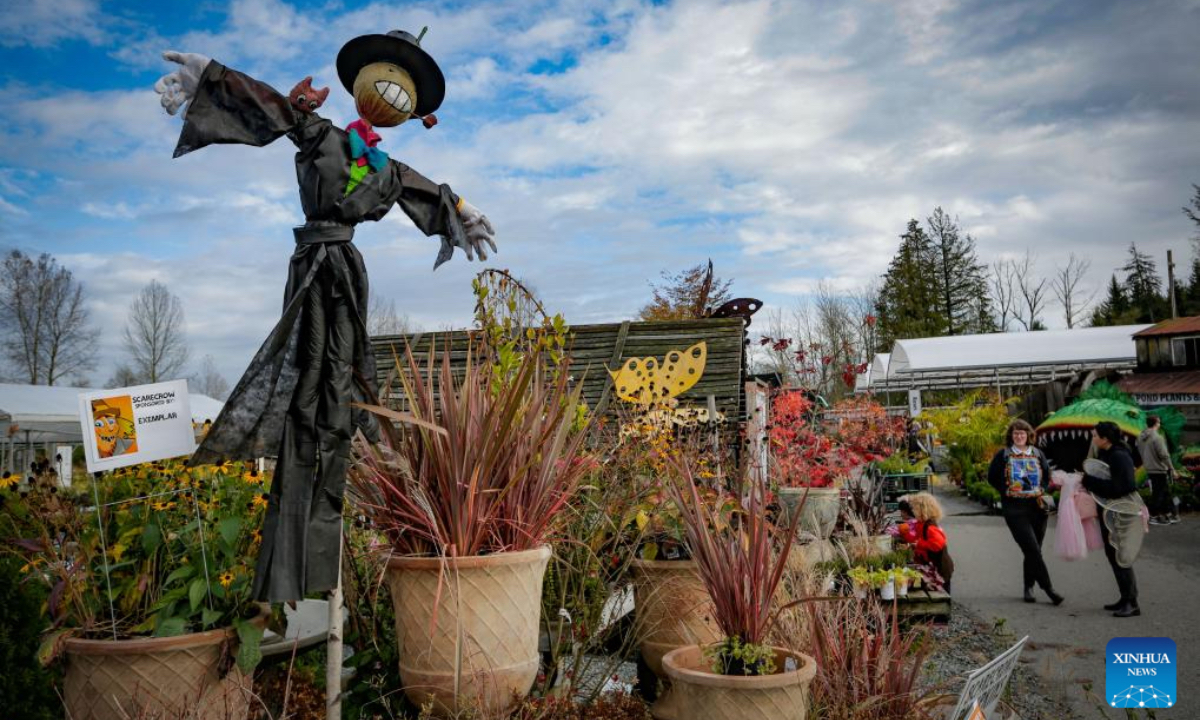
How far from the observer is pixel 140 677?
2.66 meters

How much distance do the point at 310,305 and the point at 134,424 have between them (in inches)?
32.5

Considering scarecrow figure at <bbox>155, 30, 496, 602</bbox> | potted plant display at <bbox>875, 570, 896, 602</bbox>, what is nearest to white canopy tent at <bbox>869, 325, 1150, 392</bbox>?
potted plant display at <bbox>875, 570, 896, 602</bbox>

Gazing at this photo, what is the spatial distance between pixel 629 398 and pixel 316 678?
115 inches

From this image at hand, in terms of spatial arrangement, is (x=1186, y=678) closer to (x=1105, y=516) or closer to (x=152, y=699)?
(x=1105, y=516)

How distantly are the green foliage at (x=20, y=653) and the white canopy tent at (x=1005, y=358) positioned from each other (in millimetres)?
27995

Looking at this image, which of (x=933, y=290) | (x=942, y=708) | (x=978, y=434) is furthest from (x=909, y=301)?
(x=942, y=708)

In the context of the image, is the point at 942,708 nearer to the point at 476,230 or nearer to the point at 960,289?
the point at 476,230

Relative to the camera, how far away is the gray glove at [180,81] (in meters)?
2.56

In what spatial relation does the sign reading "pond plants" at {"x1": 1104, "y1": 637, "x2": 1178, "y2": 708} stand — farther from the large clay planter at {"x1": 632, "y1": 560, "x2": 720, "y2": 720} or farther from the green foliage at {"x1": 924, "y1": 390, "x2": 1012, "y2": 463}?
the green foliage at {"x1": 924, "y1": 390, "x2": 1012, "y2": 463}

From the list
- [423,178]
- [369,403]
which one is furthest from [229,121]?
[369,403]

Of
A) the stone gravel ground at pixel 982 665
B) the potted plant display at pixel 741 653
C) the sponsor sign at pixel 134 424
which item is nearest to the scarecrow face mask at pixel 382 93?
the sponsor sign at pixel 134 424

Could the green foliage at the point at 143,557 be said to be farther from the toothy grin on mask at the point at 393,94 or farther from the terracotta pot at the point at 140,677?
the toothy grin on mask at the point at 393,94

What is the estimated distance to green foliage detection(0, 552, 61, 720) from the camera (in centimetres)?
257

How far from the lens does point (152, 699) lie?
2641 millimetres
